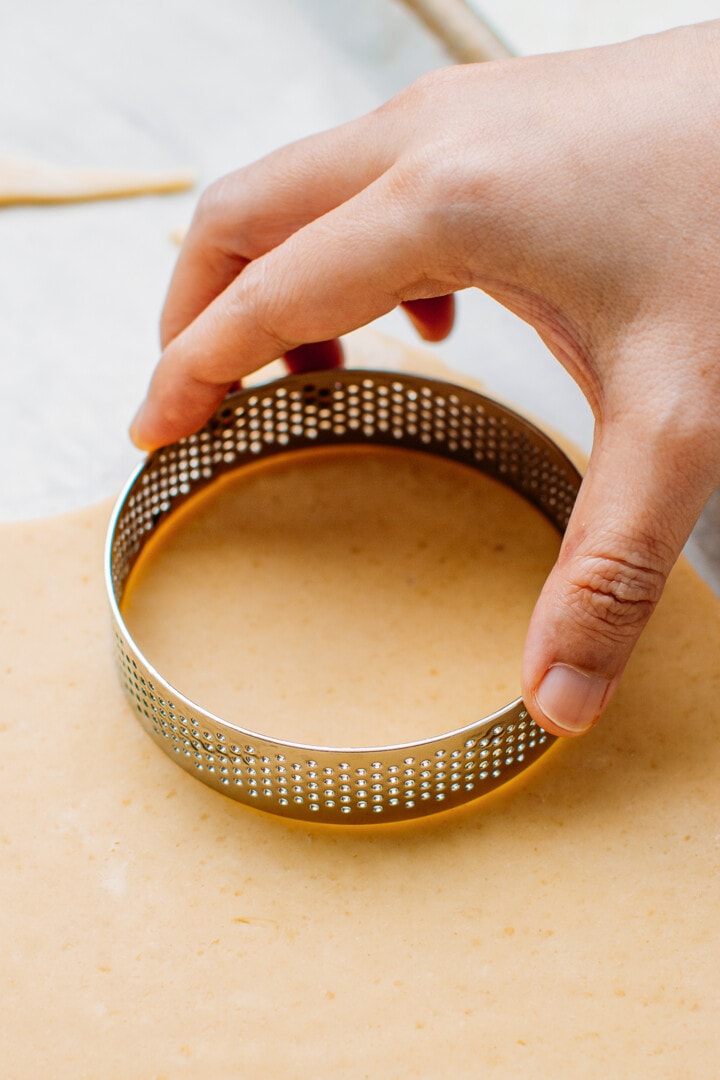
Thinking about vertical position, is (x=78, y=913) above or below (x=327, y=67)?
below

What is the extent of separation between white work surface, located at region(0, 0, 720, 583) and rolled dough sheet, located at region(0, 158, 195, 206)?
0.7 inches

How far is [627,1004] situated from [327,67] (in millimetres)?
1482

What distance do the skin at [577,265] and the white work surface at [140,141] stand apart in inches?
12.2

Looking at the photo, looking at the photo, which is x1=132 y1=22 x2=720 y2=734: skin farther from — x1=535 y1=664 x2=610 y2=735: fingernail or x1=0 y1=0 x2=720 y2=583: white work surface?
x1=0 y1=0 x2=720 y2=583: white work surface

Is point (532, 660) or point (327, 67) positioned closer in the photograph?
point (532, 660)

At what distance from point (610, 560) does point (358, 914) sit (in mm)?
342

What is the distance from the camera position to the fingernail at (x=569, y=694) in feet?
2.50

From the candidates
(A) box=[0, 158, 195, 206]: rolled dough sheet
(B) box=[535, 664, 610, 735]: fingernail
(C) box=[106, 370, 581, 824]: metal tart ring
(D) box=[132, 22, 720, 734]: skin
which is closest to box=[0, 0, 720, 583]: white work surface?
(A) box=[0, 158, 195, 206]: rolled dough sheet

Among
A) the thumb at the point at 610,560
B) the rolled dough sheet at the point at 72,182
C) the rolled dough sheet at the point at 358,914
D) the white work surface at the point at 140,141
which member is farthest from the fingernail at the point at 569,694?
the rolled dough sheet at the point at 72,182

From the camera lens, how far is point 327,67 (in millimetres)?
1712

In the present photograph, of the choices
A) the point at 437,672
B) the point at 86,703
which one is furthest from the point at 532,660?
the point at 86,703

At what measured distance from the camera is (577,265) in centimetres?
80

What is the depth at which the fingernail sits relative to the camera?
0.76 metres

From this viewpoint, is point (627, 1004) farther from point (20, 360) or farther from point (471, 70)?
point (20, 360)
